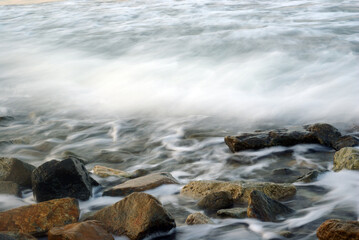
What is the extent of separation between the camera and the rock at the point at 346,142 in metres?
3.91

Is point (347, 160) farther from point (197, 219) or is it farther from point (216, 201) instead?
point (197, 219)

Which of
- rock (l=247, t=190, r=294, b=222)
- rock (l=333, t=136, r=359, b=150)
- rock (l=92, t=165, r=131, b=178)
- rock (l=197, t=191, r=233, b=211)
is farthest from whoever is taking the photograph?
rock (l=333, t=136, r=359, b=150)

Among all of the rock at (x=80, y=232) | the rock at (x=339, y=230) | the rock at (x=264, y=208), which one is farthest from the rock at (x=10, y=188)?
the rock at (x=339, y=230)

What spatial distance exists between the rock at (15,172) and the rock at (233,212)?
1.54 m

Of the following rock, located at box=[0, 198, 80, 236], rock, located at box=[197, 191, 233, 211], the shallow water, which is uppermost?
rock, located at box=[0, 198, 80, 236]

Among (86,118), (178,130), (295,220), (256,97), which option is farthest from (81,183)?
(256,97)

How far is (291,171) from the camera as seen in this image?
11.7 ft

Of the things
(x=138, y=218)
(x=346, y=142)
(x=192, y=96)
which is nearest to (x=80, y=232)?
(x=138, y=218)

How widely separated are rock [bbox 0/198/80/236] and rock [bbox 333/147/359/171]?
1971mm

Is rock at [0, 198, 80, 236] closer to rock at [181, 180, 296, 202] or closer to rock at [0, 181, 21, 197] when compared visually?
rock at [0, 181, 21, 197]

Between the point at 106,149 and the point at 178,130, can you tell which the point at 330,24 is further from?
the point at 106,149

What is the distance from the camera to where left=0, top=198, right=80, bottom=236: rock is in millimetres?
2480

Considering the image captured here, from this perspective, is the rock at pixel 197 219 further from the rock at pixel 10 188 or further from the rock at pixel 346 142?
the rock at pixel 346 142

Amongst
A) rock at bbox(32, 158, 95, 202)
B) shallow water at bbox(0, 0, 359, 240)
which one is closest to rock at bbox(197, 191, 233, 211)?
shallow water at bbox(0, 0, 359, 240)
